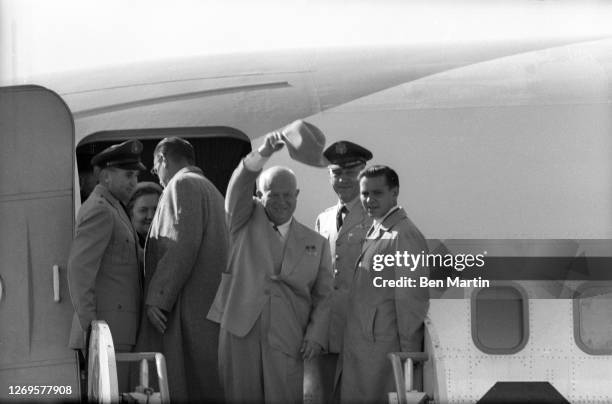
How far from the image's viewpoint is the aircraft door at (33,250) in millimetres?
5281

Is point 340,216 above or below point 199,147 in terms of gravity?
below

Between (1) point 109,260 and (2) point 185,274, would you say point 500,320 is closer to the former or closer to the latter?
(2) point 185,274

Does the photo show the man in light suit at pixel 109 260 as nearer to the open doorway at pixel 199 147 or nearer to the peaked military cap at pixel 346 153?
the open doorway at pixel 199 147

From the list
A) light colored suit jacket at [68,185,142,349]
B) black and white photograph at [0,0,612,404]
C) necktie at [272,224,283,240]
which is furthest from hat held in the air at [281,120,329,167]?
light colored suit jacket at [68,185,142,349]

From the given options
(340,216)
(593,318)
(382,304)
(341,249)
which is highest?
(340,216)

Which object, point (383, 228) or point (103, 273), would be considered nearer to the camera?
point (383, 228)

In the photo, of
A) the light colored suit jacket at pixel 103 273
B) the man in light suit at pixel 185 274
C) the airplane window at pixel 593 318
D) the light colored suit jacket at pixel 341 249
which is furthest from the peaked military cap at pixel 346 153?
the airplane window at pixel 593 318

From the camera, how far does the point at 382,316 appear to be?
525cm

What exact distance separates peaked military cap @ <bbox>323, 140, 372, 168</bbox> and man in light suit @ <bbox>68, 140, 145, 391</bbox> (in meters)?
0.88

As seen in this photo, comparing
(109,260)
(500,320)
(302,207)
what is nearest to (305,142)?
(302,207)

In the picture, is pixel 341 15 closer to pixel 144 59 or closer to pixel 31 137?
pixel 144 59

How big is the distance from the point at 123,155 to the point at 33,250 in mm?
588

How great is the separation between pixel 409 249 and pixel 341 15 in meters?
1.12

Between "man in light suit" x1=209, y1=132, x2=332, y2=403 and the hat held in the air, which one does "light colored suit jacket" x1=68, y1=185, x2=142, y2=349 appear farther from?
the hat held in the air
